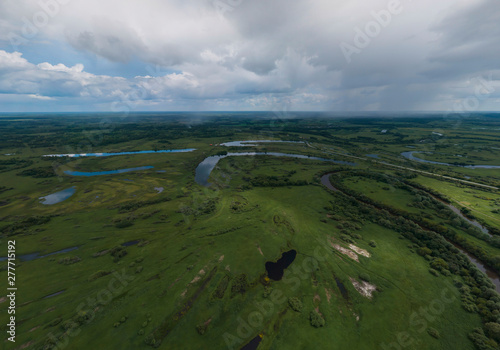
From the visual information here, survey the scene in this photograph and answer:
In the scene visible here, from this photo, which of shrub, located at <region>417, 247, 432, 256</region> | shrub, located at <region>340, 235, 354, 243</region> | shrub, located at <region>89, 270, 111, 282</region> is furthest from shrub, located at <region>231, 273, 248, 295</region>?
shrub, located at <region>417, 247, 432, 256</region>

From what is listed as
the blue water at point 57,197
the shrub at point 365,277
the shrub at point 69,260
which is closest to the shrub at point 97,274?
the shrub at point 69,260

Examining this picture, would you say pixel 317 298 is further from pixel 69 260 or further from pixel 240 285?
pixel 69 260

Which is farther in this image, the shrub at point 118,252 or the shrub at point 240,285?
the shrub at point 118,252

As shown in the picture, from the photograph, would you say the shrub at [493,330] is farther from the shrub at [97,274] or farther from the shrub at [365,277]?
the shrub at [97,274]

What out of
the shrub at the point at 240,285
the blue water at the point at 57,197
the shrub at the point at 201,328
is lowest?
the blue water at the point at 57,197

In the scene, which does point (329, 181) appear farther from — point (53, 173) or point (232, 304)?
point (53, 173)

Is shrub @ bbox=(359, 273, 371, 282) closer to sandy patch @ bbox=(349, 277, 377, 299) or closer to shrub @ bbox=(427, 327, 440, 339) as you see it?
sandy patch @ bbox=(349, 277, 377, 299)
